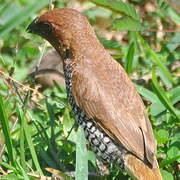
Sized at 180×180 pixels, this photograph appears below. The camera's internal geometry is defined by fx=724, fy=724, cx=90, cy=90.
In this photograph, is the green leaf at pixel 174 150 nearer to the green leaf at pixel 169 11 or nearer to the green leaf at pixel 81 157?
the green leaf at pixel 81 157

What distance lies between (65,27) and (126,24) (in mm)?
525

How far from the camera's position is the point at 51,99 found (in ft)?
21.9

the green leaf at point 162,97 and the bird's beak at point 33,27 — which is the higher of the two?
the bird's beak at point 33,27

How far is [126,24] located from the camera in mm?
5914

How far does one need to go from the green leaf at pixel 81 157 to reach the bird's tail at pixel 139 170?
59 centimetres

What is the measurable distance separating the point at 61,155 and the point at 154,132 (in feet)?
2.64

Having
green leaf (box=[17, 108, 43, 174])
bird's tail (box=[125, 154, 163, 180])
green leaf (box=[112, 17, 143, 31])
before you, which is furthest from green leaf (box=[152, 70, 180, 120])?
green leaf (box=[17, 108, 43, 174])

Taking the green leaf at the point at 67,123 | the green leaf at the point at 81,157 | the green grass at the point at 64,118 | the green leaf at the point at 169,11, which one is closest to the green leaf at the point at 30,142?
the green grass at the point at 64,118

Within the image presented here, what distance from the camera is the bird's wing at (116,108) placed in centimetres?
555


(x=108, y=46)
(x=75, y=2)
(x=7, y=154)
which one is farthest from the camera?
(x=75, y=2)

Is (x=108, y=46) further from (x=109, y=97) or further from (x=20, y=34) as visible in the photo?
(x=20, y=34)

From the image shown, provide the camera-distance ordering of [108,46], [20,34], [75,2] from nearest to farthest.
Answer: [108,46] → [20,34] → [75,2]

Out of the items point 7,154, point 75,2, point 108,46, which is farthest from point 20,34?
point 7,154

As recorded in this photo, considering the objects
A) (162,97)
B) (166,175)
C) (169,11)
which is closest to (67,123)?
(162,97)
